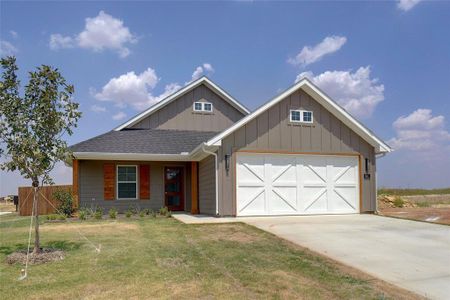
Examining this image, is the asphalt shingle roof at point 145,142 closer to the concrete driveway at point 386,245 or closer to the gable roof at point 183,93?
the gable roof at point 183,93

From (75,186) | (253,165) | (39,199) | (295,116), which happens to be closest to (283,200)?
(253,165)

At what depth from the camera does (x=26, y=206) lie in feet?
66.5

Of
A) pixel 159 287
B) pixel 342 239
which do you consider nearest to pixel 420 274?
pixel 342 239

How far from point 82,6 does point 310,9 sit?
7.69 metres

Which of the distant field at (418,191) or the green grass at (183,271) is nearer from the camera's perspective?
the green grass at (183,271)

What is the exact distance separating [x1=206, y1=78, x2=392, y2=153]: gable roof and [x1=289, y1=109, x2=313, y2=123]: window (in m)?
0.62

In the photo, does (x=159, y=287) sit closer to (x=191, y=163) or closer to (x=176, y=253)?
(x=176, y=253)

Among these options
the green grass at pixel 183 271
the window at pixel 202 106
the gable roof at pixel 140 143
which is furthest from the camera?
the window at pixel 202 106

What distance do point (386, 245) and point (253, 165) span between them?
614cm

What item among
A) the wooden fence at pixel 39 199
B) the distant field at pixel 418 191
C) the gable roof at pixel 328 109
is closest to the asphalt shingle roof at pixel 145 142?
the gable roof at pixel 328 109

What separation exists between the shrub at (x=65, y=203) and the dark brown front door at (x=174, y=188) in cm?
397

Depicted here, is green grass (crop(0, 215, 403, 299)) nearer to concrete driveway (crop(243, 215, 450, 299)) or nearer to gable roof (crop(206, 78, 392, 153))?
concrete driveway (crop(243, 215, 450, 299))

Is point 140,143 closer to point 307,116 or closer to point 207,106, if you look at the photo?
point 207,106

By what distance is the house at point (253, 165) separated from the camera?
46.4 feet
